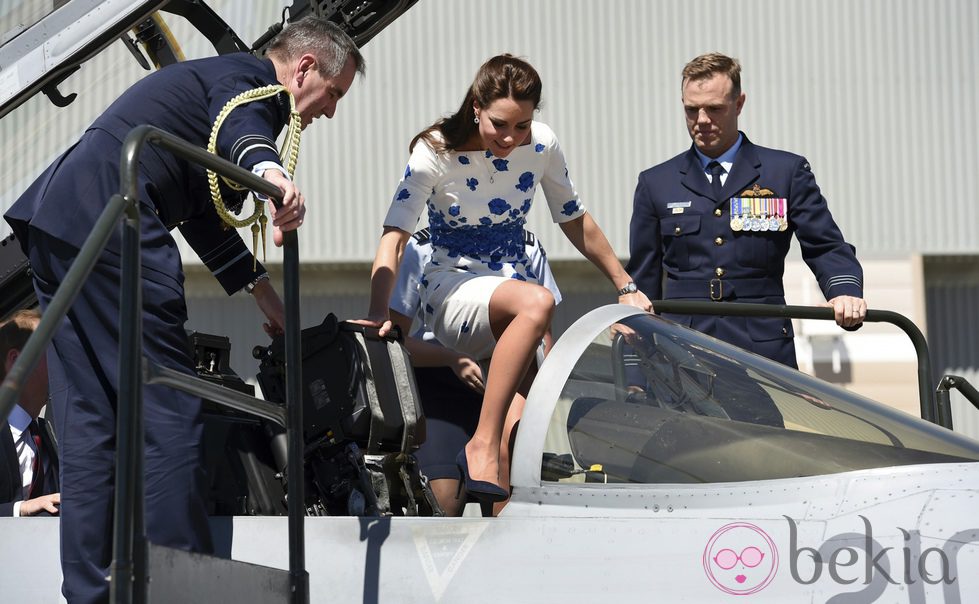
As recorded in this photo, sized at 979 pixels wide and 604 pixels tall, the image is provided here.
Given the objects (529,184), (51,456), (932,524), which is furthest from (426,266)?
(932,524)

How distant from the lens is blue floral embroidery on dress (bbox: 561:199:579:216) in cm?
387

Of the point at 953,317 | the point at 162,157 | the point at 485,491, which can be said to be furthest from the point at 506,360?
the point at 953,317

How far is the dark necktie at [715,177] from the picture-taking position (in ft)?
14.7

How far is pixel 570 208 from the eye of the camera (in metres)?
3.89

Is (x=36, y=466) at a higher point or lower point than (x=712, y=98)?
lower

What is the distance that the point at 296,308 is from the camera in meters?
2.60

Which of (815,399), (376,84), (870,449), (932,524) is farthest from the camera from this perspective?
(376,84)

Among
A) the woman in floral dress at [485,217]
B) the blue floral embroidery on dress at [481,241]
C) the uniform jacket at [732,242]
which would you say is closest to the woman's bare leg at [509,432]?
the woman in floral dress at [485,217]

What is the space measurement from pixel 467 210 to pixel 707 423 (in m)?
1.22

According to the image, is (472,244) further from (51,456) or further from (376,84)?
(376,84)

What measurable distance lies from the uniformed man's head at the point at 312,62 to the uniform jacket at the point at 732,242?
1.75 metres

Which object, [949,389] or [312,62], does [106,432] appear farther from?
[949,389]

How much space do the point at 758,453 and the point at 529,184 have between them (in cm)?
140

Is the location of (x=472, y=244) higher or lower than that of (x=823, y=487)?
higher
